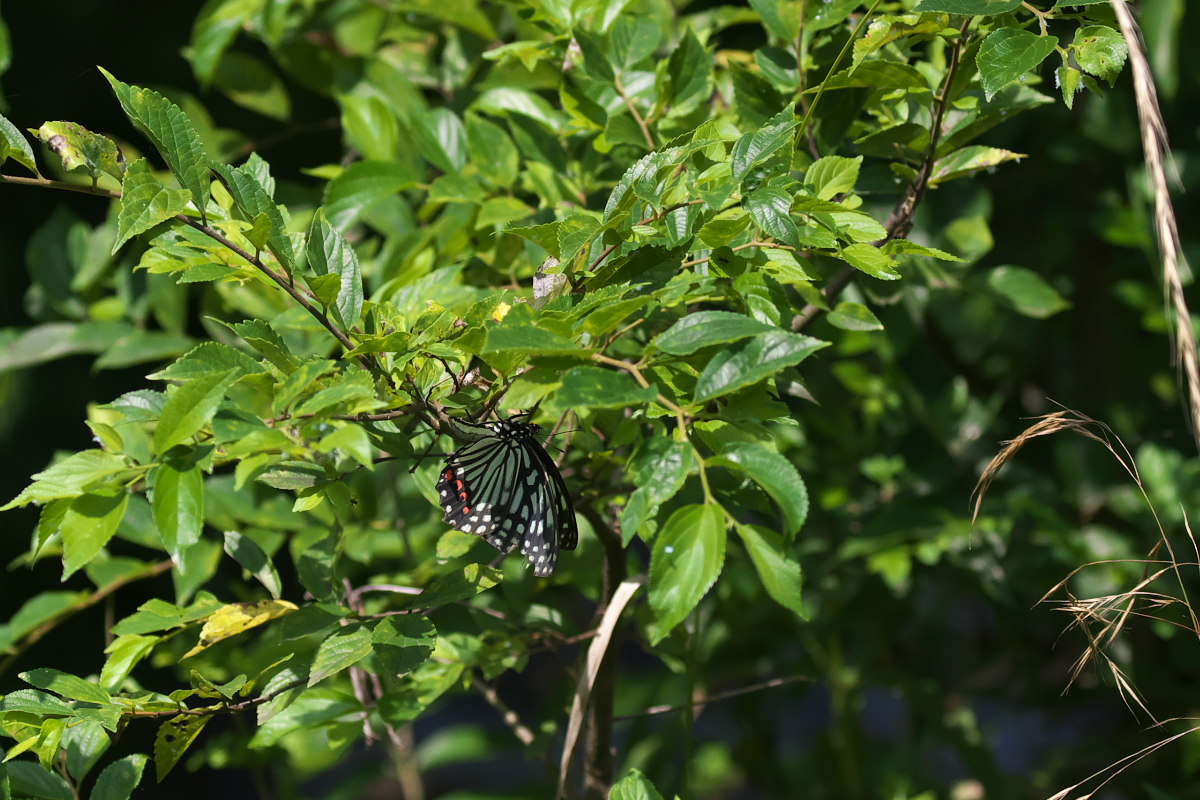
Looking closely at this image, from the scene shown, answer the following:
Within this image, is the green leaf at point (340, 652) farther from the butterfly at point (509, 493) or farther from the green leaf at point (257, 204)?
the green leaf at point (257, 204)

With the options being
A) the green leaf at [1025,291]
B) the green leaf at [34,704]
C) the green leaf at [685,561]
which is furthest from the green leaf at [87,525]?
the green leaf at [1025,291]

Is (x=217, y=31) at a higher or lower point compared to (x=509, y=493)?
higher

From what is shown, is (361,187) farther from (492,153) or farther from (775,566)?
(775,566)

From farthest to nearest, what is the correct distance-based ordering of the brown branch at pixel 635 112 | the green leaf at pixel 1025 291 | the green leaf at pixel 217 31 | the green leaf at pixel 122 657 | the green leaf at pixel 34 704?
the green leaf at pixel 217 31 → the green leaf at pixel 1025 291 → the brown branch at pixel 635 112 → the green leaf at pixel 122 657 → the green leaf at pixel 34 704

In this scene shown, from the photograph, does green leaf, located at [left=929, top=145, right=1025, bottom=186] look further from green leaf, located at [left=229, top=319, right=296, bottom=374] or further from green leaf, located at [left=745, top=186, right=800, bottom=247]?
green leaf, located at [left=229, top=319, right=296, bottom=374]

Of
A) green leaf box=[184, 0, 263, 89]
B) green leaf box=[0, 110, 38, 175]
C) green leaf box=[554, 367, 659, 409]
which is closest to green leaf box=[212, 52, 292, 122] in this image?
green leaf box=[184, 0, 263, 89]

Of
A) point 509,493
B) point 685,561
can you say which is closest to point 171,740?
point 509,493
